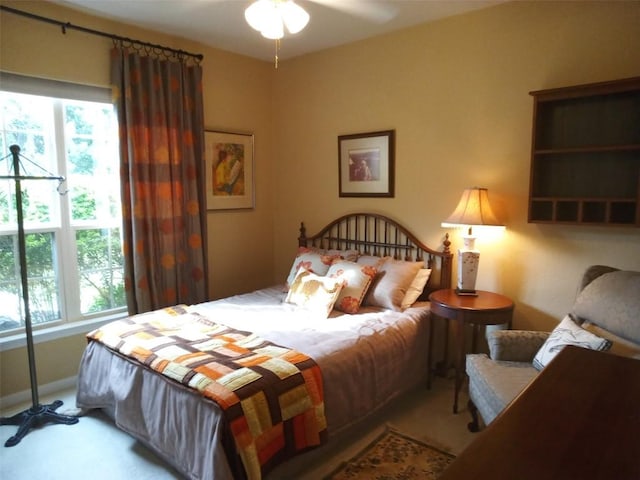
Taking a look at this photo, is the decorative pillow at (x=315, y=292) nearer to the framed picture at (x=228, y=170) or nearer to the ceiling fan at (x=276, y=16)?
the framed picture at (x=228, y=170)

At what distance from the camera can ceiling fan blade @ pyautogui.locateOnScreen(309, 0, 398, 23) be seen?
278 centimetres

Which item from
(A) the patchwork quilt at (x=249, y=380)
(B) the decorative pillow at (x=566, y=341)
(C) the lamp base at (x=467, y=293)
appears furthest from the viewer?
(C) the lamp base at (x=467, y=293)

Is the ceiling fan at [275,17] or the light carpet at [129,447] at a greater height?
the ceiling fan at [275,17]

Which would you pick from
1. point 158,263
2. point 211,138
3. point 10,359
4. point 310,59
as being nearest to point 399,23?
point 310,59

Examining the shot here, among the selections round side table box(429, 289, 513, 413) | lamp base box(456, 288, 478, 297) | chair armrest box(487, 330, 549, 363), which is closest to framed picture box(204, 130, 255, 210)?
round side table box(429, 289, 513, 413)

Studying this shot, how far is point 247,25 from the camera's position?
10.5 ft

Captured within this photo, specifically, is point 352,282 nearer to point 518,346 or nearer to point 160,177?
point 518,346

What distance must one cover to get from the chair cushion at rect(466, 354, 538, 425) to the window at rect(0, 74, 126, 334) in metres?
2.69

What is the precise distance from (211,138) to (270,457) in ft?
9.01

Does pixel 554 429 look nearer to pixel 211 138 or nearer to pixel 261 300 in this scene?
pixel 261 300

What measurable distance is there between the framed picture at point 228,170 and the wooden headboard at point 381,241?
67cm

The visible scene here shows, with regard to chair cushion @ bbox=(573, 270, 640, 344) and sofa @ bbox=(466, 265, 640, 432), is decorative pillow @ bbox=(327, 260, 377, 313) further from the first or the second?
chair cushion @ bbox=(573, 270, 640, 344)

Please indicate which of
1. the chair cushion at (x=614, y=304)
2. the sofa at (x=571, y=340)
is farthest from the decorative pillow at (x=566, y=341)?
the chair cushion at (x=614, y=304)

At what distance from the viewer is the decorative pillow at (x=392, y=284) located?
305 centimetres
